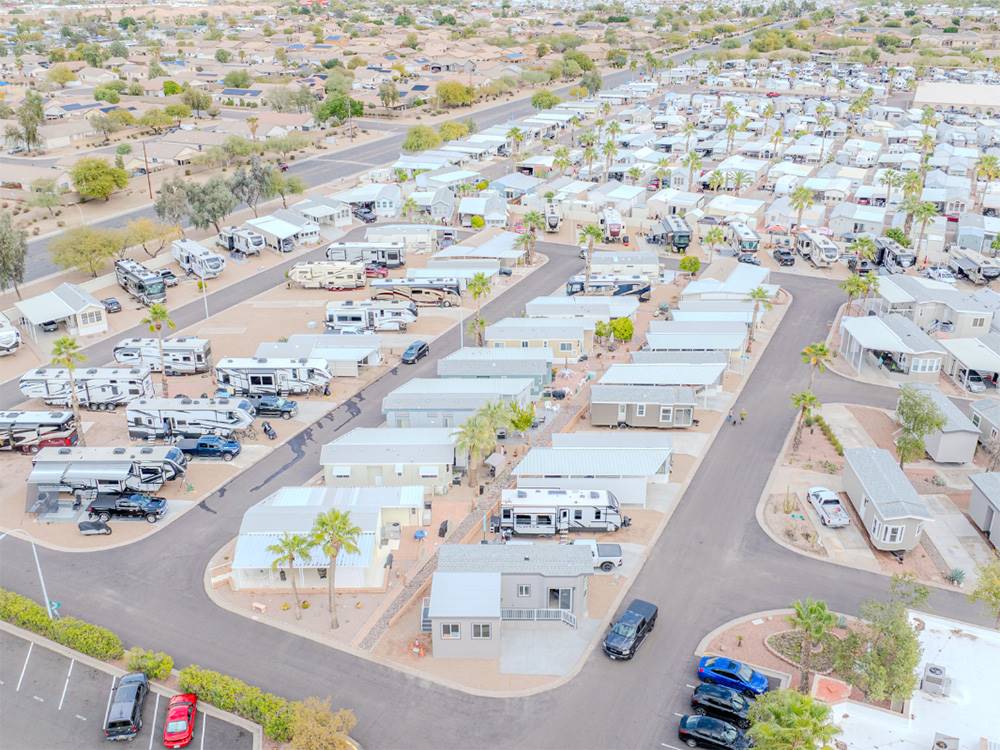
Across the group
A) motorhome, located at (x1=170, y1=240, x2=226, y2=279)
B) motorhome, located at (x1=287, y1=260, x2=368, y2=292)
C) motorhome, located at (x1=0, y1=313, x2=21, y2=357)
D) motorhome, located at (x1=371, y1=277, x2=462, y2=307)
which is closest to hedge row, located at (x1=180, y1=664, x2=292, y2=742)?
motorhome, located at (x1=0, y1=313, x2=21, y2=357)

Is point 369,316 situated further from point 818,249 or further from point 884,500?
point 818,249

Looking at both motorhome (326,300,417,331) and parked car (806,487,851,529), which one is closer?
parked car (806,487,851,529)

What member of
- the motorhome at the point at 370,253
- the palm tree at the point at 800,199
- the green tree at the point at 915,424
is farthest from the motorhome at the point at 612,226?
the green tree at the point at 915,424

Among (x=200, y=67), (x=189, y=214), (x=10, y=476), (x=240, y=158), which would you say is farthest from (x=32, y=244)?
(x=200, y=67)

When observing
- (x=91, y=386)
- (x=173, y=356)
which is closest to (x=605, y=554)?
(x=173, y=356)

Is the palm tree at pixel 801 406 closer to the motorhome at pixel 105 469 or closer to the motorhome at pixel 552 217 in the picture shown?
the motorhome at pixel 105 469

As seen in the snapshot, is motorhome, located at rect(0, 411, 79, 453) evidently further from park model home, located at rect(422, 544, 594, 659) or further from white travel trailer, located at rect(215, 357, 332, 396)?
park model home, located at rect(422, 544, 594, 659)

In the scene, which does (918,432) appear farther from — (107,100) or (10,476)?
(107,100)
